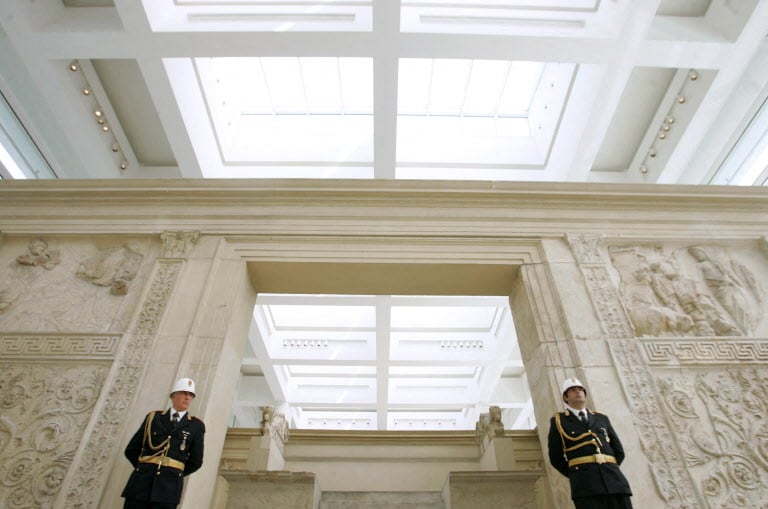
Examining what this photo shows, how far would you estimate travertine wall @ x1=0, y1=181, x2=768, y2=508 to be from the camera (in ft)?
13.9

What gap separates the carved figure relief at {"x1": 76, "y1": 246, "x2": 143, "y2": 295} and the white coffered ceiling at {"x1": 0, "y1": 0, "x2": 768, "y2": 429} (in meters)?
2.35

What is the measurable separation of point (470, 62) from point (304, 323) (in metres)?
8.07

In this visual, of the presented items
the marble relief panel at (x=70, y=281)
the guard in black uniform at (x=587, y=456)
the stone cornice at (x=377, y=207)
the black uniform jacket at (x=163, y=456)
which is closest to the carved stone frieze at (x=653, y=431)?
the guard in black uniform at (x=587, y=456)

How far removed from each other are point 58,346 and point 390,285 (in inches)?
148

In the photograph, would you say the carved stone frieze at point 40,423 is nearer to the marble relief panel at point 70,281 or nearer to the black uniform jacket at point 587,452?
the marble relief panel at point 70,281

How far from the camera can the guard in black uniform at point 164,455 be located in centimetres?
303

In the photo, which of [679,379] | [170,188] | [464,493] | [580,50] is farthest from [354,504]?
[580,50]

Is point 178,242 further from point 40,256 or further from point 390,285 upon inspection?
point 390,285

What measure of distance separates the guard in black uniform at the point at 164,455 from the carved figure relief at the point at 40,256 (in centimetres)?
345

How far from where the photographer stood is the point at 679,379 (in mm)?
4684

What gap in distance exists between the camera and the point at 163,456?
3.15m

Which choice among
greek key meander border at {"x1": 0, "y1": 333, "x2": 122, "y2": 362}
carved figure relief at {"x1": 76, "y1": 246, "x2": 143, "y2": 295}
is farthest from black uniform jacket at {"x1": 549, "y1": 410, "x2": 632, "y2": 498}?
carved figure relief at {"x1": 76, "y1": 246, "x2": 143, "y2": 295}

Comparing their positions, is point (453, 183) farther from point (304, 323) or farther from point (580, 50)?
point (304, 323)

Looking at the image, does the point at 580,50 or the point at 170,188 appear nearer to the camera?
the point at 170,188
